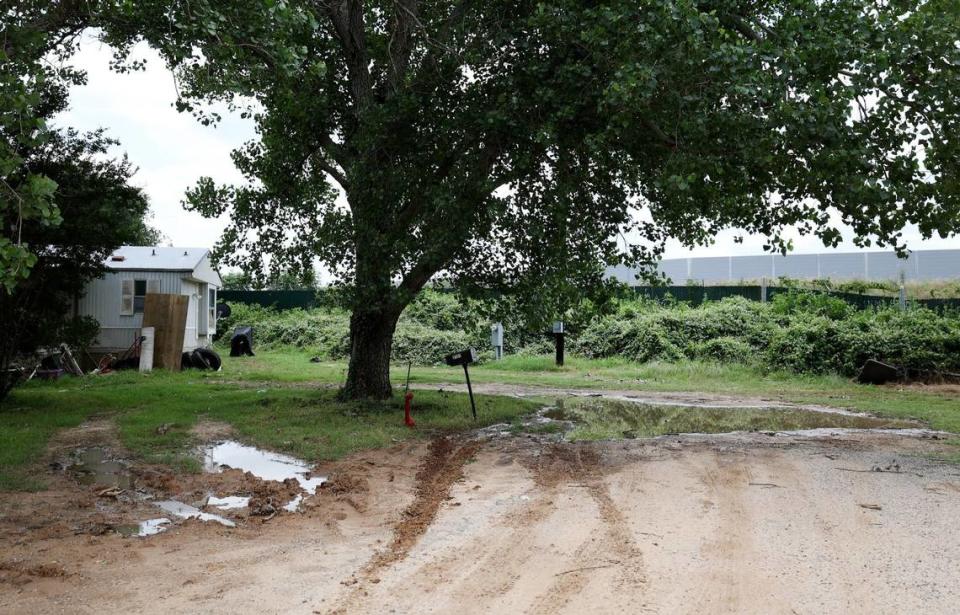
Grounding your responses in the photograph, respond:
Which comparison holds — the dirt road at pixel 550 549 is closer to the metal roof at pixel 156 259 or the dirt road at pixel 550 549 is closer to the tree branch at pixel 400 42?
the tree branch at pixel 400 42

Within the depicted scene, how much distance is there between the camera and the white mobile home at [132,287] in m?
20.4

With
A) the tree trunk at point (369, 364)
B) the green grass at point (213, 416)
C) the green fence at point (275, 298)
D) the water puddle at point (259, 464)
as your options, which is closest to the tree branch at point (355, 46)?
the tree trunk at point (369, 364)

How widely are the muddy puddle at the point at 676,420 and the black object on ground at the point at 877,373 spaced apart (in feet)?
17.6

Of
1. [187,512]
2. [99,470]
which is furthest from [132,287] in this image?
[187,512]

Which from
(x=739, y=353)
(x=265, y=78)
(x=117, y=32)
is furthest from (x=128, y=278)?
(x=739, y=353)

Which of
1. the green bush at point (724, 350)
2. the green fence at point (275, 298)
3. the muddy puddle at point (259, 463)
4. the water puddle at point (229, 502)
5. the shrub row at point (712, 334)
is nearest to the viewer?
the water puddle at point (229, 502)

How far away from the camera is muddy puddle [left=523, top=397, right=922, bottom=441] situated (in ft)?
35.2

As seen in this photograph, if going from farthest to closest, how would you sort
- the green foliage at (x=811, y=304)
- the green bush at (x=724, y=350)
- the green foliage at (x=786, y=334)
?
the green foliage at (x=811, y=304)
the green bush at (x=724, y=350)
the green foliage at (x=786, y=334)

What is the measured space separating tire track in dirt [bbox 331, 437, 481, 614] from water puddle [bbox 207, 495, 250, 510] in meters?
1.45

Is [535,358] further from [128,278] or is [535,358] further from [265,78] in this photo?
[265,78]

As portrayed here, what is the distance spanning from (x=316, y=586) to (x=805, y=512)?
12.5 ft

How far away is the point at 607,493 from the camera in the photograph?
664 cm

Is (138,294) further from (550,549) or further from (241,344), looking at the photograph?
(550,549)

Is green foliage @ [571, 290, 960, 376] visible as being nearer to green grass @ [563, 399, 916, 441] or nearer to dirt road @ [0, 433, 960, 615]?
green grass @ [563, 399, 916, 441]
